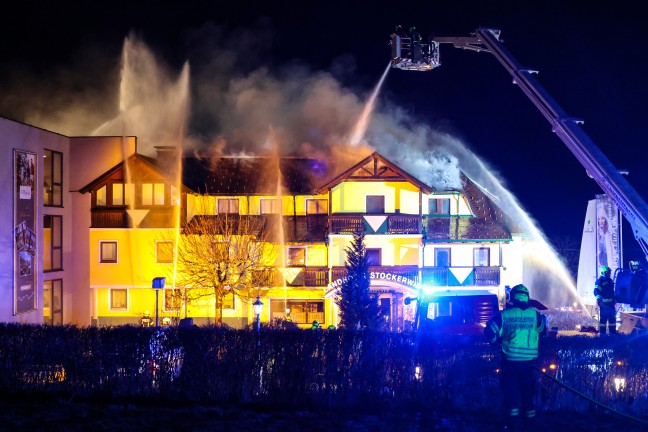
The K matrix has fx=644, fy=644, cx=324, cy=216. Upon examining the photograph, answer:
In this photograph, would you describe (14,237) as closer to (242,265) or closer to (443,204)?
(242,265)

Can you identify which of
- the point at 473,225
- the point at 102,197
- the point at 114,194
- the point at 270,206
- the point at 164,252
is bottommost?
the point at 164,252

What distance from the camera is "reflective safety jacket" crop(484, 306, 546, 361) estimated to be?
9992 millimetres

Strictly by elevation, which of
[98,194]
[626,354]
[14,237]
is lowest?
[626,354]

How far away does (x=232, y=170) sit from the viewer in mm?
41062

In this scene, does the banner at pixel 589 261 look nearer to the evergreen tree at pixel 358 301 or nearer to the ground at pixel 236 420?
the evergreen tree at pixel 358 301

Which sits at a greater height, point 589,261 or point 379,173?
point 379,173

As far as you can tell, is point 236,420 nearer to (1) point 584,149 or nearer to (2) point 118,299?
(1) point 584,149

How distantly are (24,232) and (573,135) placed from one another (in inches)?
832

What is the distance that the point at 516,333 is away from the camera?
32.8ft

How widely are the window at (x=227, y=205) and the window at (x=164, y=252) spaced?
3.85 m

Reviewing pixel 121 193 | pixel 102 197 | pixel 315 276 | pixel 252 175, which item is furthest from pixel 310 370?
pixel 252 175

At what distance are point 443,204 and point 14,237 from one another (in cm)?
2416

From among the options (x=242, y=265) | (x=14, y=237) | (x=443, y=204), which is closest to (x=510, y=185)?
(x=443, y=204)

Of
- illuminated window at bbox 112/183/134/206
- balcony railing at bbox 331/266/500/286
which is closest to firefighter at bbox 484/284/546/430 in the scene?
balcony railing at bbox 331/266/500/286
